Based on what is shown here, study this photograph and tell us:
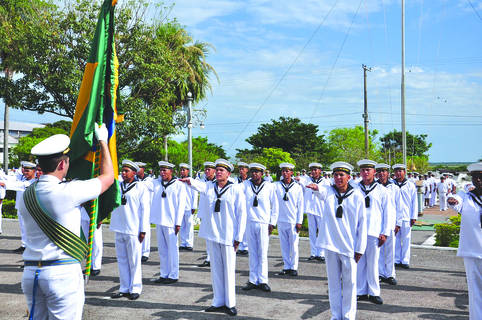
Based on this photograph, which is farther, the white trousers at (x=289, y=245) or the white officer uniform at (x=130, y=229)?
the white trousers at (x=289, y=245)

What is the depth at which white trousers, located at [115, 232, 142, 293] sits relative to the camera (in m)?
8.01

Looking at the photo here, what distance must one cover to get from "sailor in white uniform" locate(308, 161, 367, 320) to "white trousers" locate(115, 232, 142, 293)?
3.44 meters

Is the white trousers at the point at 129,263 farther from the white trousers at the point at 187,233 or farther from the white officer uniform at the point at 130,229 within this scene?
the white trousers at the point at 187,233

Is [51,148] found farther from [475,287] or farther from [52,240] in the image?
[475,287]

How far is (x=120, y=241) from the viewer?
8.24 m

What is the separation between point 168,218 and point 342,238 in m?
4.34

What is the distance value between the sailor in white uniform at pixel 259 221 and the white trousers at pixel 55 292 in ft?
17.5

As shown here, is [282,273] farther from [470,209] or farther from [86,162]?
[86,162]

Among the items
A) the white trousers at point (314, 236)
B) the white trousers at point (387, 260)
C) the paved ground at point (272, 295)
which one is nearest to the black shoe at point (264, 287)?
the paved ground at point (272, 295)

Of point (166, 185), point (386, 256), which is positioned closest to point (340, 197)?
point (386, 256)

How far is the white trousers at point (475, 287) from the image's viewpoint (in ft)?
18.7

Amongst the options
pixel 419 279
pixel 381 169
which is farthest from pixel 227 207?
pixel 419 279

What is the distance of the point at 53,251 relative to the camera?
142 inches

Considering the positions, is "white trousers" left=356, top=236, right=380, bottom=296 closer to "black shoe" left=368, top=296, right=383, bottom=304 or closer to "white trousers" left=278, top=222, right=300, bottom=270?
"black shoe" left=368, top=296, right=383, bottom=304
